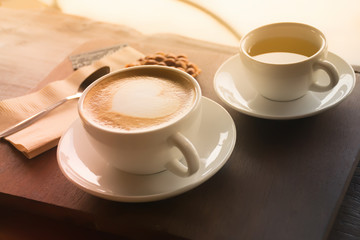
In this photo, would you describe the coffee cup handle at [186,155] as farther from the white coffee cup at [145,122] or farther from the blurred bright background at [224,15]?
the blurred bright background at [224,15]

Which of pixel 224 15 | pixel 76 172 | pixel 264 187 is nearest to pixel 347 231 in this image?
pixel 264 187

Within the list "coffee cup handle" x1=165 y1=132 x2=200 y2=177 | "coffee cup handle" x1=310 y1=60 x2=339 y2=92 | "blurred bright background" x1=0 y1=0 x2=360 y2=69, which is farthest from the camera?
"blurred bright background" x1=0 y1=0 x2=360 y2=69

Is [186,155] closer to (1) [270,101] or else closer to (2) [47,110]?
(1) [270,101]

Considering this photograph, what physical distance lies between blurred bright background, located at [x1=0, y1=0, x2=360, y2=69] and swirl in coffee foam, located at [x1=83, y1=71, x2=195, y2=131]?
2.61ft

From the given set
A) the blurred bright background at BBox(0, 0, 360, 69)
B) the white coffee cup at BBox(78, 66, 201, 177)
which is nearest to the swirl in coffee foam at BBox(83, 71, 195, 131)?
the white coffee cup at BBox(78, 66, 201, 177)

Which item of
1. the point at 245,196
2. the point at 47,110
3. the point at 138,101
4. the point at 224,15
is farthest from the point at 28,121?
A: the point at 224,15

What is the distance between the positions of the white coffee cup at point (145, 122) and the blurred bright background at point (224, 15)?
0.81 meters

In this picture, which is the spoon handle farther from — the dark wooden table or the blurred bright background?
the blurred bright background

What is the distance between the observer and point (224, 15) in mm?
1441

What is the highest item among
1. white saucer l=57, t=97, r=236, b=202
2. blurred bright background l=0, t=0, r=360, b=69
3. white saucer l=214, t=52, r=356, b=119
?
white saucer l=214, t=52, r=356, b=119

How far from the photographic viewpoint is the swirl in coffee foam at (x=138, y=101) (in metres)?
0.51

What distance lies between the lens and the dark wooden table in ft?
1.58

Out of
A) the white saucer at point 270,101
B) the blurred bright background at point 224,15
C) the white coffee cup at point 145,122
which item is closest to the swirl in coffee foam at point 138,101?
the white coffee cup at point 145,122

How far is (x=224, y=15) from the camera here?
144 cm
